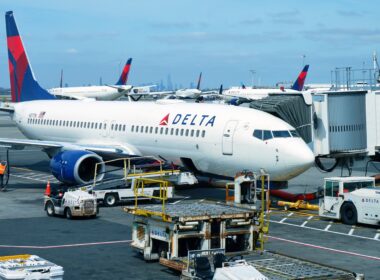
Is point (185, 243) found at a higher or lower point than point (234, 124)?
lower

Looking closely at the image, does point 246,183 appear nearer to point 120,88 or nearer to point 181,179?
point 181,179

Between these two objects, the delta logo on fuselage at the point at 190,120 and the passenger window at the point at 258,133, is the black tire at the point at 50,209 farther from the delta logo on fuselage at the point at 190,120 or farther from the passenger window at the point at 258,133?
the passenger window at the point at 258,133

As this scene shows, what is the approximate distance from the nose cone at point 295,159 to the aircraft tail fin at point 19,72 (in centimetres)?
2474

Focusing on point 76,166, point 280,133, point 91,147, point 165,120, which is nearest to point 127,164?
point 91,147

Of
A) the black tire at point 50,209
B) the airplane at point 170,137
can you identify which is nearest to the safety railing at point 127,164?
the airplane at point 170,137

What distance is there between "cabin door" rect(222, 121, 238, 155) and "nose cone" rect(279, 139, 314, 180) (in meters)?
2.55

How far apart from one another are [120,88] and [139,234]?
13291 cm

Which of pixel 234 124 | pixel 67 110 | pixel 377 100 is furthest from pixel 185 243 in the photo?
pixel 67 110

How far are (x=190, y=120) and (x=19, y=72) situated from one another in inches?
831

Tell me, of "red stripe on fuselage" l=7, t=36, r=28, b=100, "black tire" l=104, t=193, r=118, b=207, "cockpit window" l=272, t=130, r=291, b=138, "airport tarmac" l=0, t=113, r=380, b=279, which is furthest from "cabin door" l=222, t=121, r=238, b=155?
"red stripe on fuselage" l=7, t=36, r=28, b=100

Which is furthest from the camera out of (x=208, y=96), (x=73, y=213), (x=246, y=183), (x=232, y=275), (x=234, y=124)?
(x=208, y=96)

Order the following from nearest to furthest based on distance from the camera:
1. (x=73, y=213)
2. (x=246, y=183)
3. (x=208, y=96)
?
(x=246, y=183)
(x=73, y=213)
(x=208, y=96)

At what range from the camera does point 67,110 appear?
45688 millimetres

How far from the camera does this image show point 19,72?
52375 mm
